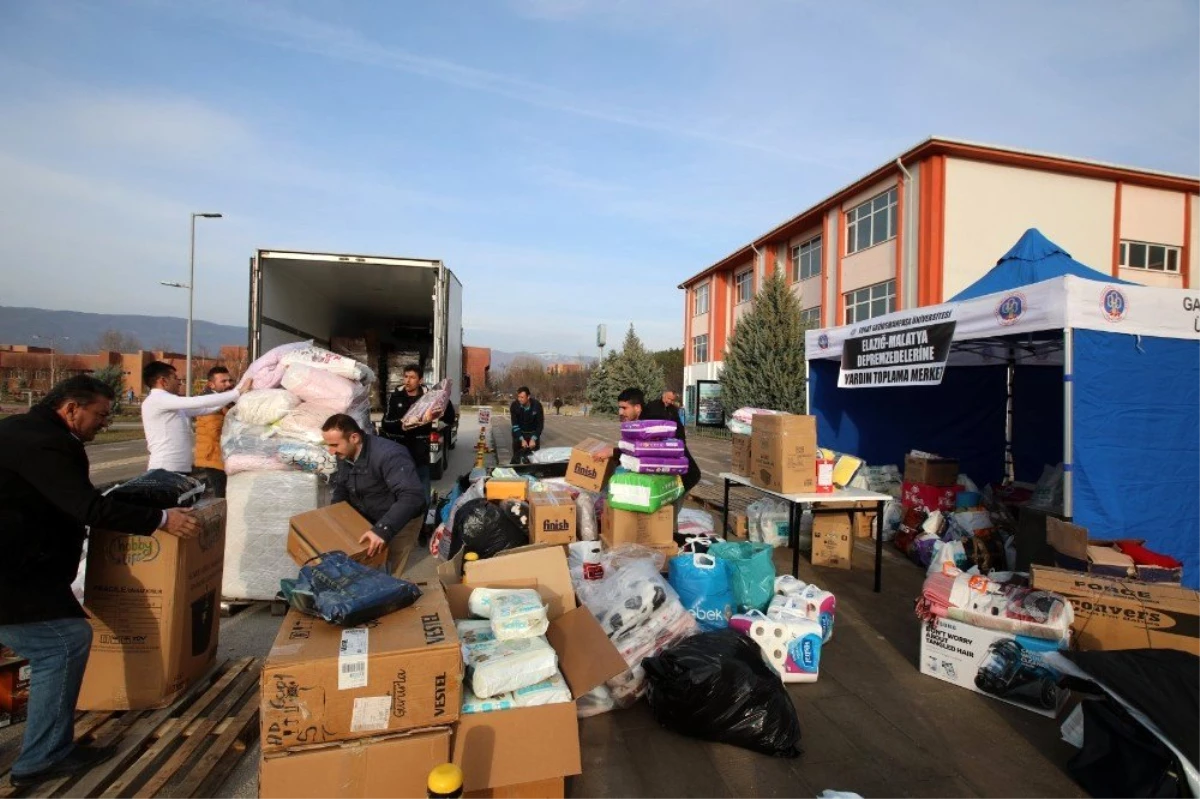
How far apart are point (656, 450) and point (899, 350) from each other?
156 inches

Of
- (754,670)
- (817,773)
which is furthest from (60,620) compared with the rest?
(817,773)

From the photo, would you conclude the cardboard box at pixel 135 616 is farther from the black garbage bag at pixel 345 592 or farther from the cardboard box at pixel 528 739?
the cardboard box at pixel 528 739

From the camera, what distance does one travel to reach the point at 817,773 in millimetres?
2754

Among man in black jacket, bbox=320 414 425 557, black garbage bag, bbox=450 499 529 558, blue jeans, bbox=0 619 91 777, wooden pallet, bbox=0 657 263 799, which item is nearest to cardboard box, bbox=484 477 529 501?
black garbage bag, bbox=450 499 529 558

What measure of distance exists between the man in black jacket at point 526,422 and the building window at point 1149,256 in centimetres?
1979

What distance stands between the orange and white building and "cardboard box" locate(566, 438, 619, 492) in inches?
→ 582

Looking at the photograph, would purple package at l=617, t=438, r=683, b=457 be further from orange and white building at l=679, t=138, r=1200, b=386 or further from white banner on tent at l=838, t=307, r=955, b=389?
orange and white building at l=679, t=138, r=1200, b=386

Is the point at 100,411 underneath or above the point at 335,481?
above

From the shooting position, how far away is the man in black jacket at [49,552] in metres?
2.33

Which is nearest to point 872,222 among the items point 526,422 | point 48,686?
point 526,422

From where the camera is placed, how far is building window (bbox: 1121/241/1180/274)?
18906mm

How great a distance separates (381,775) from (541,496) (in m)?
3.24

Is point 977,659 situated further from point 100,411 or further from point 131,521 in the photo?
point 100,411

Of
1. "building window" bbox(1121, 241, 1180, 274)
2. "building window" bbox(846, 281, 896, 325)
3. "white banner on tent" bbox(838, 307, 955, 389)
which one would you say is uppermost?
"building window" bbox(1121, 241, 1180, 274)
